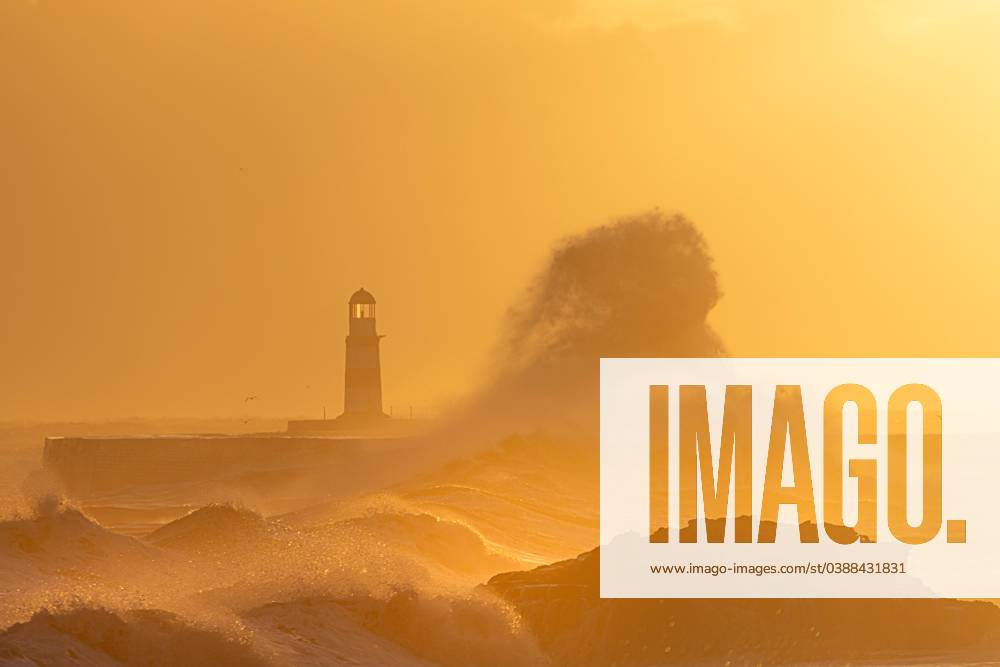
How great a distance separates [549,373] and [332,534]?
2443cm

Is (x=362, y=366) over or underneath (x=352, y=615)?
over

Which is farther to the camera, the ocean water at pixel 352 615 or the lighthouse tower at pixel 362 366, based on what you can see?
the lighthouse tower at pixel 362 366

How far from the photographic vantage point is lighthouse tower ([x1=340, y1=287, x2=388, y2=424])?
56.2 meters

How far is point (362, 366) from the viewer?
56156mm

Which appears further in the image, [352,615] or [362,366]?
[362,366]

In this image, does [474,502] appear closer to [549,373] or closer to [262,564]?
[549,373]

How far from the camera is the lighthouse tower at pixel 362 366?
5622cm

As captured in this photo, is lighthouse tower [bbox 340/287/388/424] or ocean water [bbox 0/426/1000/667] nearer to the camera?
ocean water [bbox 0/426/1000/667]

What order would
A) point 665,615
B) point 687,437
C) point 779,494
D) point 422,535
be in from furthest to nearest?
point 687,437, point 779,494, point 422,535, point 665,615

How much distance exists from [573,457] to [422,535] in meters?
16.0

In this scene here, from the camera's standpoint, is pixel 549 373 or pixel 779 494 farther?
pixel 549 373

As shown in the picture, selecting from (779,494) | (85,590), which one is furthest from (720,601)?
(779,494)

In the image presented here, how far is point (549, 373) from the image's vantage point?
1896 inches

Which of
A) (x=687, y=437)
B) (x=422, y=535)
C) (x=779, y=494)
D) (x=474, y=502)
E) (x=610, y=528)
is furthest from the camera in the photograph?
(x=687, y=437)
